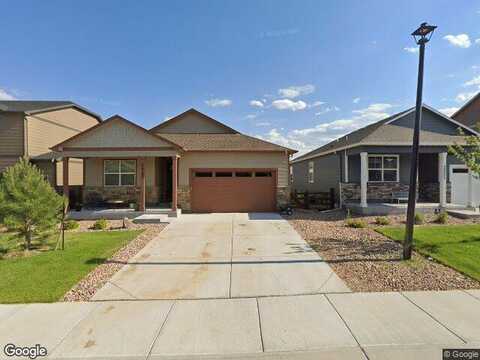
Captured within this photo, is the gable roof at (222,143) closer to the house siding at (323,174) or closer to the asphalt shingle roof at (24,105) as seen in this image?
the house siding at (323,174)

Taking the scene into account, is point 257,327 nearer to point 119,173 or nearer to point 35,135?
point 119,173

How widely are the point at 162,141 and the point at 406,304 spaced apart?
11650 millimetres

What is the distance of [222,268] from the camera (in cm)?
617

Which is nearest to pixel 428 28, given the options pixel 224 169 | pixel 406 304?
pixel 406 304

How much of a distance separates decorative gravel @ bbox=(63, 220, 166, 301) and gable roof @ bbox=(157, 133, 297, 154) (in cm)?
593

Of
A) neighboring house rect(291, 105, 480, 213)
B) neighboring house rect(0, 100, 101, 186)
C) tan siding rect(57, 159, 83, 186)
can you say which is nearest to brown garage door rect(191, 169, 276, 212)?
neighboring house rect(291, 105, 480, 213)

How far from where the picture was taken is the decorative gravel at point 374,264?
16.7 ft

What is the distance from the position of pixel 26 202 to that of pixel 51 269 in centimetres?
237

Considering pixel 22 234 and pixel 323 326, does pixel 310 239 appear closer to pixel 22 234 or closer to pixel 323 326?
pixel 323 326

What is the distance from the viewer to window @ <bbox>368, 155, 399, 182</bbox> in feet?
50.0

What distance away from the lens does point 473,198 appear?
14219mm

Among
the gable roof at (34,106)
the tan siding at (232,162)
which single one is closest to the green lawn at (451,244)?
the tan siding at (232,162)

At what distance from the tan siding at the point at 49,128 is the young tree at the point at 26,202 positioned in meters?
9.58

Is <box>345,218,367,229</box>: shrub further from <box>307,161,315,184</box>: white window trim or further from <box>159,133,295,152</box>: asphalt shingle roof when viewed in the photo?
<box>307,161,315,184</box>: white window trim
